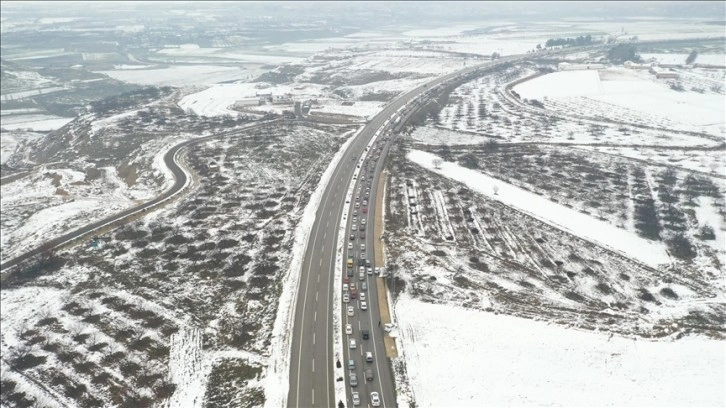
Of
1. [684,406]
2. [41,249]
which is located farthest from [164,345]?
[684,406]

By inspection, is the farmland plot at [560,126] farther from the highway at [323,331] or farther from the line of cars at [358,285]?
the highway at [323,331]

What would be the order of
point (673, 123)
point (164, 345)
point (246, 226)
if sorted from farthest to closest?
point (673, 123)
point (246, 226)
point (164, 345)

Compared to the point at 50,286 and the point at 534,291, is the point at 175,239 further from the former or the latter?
the point at 534,291

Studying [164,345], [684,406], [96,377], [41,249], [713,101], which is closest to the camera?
[684,406]

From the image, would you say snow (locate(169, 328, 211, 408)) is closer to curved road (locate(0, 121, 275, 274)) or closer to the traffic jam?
the traffic jam

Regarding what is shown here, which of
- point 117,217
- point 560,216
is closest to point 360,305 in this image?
point 560,216

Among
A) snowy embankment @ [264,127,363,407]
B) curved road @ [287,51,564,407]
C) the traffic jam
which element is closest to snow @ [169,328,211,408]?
snowy embankment @ [264,127,363,407]
